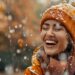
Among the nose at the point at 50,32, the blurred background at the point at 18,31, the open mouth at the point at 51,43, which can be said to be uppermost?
the nose at the point at 50,32

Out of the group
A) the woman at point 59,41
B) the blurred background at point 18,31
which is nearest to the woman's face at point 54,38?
the woman at point 59,41

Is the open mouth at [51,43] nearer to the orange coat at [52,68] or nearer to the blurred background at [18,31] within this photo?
the orange coat at [52,68]

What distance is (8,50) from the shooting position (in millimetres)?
3248

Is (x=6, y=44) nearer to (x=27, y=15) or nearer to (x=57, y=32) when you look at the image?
(x=27, y=15)

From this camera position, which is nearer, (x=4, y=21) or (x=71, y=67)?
(x=71, y=67)

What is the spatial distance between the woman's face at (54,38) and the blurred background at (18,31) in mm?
1832

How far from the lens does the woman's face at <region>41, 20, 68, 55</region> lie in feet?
4.15

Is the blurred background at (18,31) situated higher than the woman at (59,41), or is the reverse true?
the woman at (59,41)

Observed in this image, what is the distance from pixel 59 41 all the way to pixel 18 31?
2.10 meters

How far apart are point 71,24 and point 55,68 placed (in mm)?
159

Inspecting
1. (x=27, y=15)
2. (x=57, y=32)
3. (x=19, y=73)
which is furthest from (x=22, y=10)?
(x=57, y=32)

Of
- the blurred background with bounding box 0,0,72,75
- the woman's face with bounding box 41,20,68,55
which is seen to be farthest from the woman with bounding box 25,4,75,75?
the blurred background with bounding box 0,0,72,75

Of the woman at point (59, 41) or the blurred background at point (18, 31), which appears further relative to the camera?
the blurred background at point (18, 31)

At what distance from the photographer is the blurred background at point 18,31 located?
3168 millimetres
